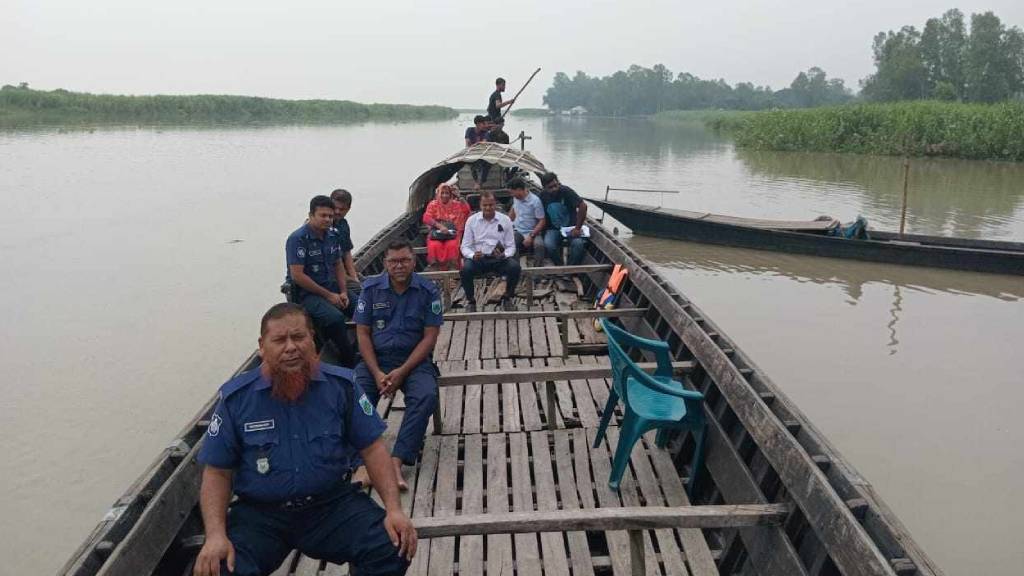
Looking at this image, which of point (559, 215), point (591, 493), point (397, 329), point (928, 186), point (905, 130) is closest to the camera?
point (591, 493)

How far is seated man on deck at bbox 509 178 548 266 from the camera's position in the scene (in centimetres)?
759

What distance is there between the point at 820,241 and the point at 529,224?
18.4ft

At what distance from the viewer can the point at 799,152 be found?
92.2 ft

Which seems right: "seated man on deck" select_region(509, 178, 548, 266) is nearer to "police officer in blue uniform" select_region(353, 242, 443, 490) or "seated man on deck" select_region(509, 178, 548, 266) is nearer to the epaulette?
"police officer in blue uniform" select_region(353, 242, 443, 490)

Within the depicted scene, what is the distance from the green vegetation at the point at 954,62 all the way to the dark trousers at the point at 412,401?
47.6m

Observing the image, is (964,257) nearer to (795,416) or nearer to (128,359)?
(795,416)

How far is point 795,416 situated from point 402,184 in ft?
62.5

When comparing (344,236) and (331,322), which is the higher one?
(344,236)

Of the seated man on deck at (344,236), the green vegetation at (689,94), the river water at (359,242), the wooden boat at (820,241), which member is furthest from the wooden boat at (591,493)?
the green vegetation at (689,94)

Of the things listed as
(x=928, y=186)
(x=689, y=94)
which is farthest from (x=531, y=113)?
(x=928, y=186)

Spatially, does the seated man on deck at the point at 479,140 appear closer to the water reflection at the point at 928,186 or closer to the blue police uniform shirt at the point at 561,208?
the blue police uniform shirt at the point at 561,208

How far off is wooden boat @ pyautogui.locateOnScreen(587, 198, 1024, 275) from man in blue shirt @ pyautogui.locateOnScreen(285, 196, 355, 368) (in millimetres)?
8419

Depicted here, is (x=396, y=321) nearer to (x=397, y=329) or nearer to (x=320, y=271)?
(x=397, y=329)

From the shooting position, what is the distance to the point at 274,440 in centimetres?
224
